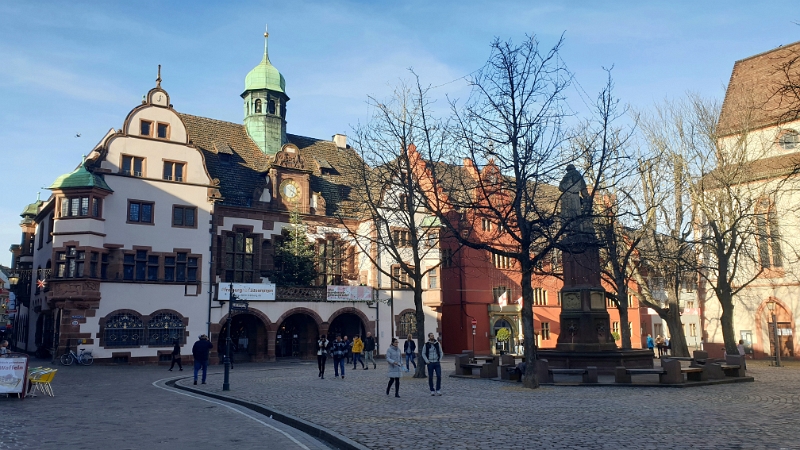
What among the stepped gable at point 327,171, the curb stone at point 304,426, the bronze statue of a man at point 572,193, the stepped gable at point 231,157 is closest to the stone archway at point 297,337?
the stepped gable at point 327,171

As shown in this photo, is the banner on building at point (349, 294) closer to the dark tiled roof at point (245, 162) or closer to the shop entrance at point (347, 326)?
the shop entrance at point (347, 326)

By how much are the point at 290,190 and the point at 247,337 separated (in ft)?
33.4

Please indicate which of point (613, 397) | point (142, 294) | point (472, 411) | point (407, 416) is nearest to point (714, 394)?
point (613, 397)

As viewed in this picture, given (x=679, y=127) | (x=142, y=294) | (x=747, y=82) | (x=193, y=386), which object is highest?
(x=747, y=82)

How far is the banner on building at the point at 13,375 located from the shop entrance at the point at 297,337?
2573 cm

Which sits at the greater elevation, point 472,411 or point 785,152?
point 785,152

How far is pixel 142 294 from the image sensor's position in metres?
36.4

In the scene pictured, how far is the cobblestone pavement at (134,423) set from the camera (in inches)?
409

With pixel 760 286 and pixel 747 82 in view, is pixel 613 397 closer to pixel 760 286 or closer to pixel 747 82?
pixel 760 286

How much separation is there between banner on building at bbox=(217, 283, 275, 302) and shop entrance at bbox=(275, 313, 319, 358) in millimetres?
3963

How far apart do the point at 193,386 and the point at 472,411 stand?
11901 millimetres

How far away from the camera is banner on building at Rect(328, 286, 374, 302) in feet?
138

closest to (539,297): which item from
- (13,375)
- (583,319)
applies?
(583,319)

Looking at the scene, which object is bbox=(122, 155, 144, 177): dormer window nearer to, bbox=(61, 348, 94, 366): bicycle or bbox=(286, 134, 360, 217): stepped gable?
bbox=(61, 348, 94, 366): bicycle
